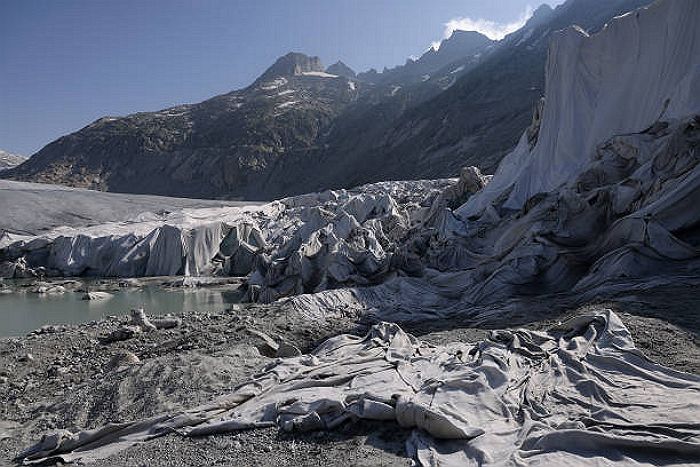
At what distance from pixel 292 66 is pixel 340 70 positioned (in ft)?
46.2

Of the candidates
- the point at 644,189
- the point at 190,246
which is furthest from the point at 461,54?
the point at 644,189

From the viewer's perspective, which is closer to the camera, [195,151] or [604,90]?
[604,90]

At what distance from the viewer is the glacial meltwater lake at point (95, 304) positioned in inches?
487

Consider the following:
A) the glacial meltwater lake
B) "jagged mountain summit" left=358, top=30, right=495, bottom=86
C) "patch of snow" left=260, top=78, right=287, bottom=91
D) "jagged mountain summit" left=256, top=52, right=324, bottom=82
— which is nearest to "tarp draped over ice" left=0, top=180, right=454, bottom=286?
the glacial meltwater lake

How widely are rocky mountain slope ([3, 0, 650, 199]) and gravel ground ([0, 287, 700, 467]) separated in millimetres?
29460

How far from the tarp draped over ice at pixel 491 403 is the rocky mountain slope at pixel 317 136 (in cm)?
Answer: 3158

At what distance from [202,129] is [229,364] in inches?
2793

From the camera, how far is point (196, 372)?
219 inches

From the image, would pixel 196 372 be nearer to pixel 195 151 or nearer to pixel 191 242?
pixel 191 242

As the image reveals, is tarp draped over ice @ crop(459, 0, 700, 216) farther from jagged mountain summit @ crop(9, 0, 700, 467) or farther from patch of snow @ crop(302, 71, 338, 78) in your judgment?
patch of snow @ crop(302, 71, 338, 78)

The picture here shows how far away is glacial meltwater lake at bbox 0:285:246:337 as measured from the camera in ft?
40.6

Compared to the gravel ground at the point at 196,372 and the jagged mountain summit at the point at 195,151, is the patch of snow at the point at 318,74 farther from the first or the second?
the gravel ground at the point at 196,372

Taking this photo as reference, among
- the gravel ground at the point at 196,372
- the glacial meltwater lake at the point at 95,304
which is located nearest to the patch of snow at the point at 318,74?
the glacial meltwater lake at the point at 95,304

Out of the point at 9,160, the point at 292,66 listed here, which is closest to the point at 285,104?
the point at 292,66
